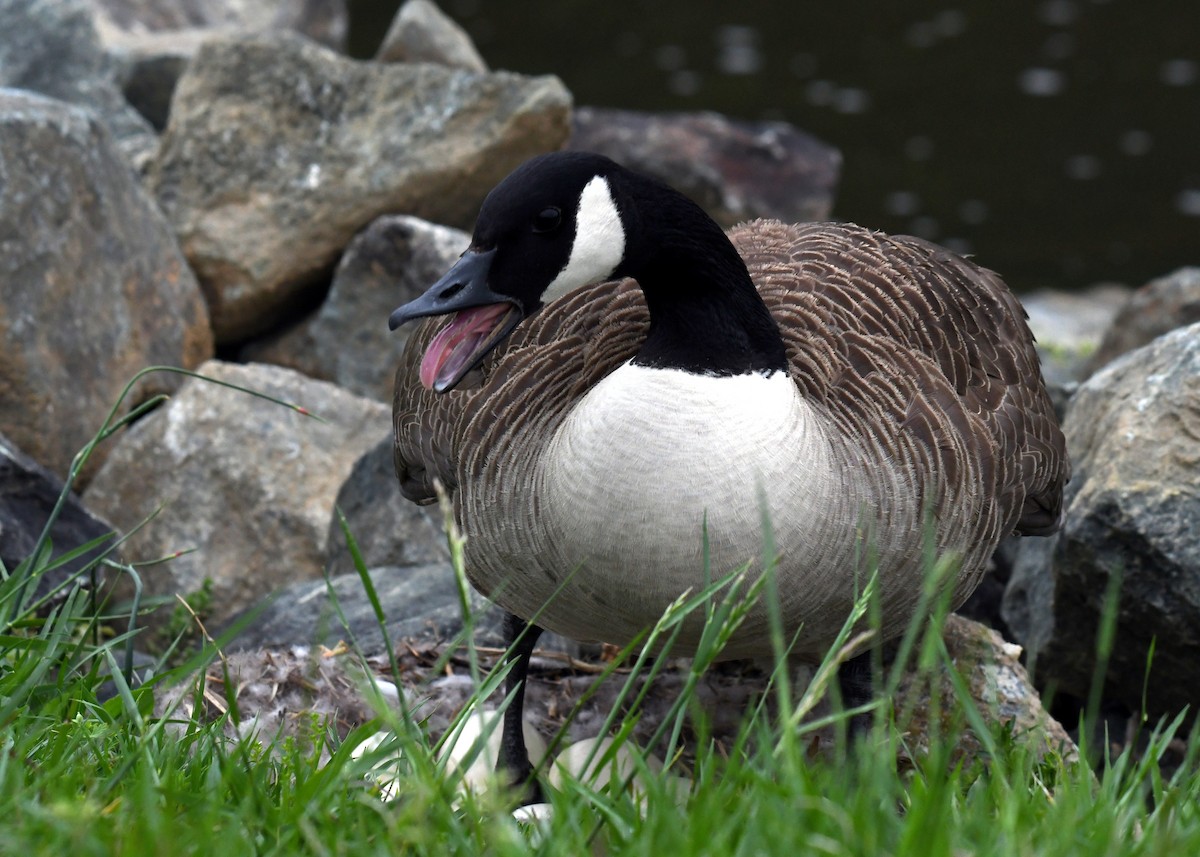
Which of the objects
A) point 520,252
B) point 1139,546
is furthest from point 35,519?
point 1139,546

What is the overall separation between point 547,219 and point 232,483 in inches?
130

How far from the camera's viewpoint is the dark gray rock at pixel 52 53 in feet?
30.2

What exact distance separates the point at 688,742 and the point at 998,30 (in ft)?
56.0

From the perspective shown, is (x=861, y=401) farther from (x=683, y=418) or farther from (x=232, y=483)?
(x=232, y=483)

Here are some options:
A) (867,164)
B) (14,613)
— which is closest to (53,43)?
(14,613)

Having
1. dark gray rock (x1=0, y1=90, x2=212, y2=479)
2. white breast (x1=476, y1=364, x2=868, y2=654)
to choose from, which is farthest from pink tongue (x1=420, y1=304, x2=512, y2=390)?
dark gray rock (x1=0, y1=90, x2=212, y2=479)

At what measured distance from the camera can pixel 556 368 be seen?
4.10 m

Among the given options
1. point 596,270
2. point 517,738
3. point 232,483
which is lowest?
point 232,483

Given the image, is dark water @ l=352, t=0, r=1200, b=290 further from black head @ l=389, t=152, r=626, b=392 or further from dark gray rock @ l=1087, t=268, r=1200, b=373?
black head @ l=389, t=152, r=626, b=392

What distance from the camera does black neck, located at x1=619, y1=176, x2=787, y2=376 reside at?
12.4ft

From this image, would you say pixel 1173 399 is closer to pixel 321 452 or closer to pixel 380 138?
pixel 321 452

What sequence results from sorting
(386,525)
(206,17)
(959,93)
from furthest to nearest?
(959,93), (206,17), (386,525)

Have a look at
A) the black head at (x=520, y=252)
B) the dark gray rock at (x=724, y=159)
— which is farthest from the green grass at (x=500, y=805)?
the dark gray rock at (x=724, y=159)

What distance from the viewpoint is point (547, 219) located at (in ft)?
11.9
